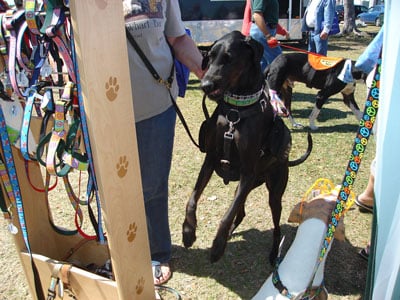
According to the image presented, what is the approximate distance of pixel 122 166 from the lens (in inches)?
64.9

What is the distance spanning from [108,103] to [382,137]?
1.15m

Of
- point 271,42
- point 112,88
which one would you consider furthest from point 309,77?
point 112,88

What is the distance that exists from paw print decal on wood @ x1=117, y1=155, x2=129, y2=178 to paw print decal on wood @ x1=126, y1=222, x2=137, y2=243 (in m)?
0.28

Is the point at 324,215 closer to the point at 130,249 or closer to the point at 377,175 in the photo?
the point at 377,175

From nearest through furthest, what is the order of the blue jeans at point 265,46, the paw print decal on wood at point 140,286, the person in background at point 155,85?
the paw print decal on wood at point 140,286 < the person in background at point 155,85 < the blue jeans at point 265,46

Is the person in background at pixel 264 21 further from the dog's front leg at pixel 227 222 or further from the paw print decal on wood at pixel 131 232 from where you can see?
the paw print decal on wood at pixel 131 232

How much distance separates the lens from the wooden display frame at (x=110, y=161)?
1.38m

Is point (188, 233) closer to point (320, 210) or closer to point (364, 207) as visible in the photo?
point (320, 210)

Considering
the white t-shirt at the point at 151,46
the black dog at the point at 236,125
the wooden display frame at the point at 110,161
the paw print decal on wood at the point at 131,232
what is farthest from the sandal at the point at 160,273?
the white t-shirt at the point at 151,46

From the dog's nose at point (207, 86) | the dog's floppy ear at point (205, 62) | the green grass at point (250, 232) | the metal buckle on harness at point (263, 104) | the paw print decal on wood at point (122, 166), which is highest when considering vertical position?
the dog's floppy ear at point (205, 62)

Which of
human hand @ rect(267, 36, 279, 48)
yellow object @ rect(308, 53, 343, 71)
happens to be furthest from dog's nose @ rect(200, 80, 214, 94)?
yellow object @ rect(308, 53, 343, 71)

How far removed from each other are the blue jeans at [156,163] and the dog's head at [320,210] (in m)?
0.97

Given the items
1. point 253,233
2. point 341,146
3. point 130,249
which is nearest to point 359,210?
point 253,233

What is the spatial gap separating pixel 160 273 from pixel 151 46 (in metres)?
1.57
